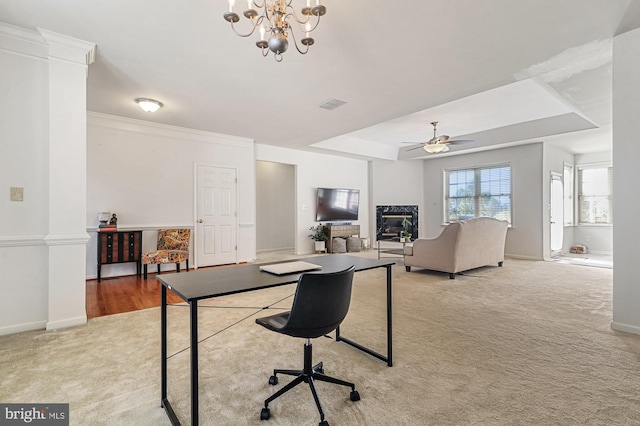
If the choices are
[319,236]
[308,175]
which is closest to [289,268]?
[319,236]

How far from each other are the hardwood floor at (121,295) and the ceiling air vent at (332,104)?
10.9 ft

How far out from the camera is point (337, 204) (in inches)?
327

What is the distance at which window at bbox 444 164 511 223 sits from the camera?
24.8 feet

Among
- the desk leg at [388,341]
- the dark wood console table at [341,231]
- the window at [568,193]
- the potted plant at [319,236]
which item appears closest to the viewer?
the desk leg at [388,341]

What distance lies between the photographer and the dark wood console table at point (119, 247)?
4723 mm

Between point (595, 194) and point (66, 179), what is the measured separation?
36.0 ft

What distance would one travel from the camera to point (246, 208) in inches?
259

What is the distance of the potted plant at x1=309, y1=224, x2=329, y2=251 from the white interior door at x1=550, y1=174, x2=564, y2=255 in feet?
17.4

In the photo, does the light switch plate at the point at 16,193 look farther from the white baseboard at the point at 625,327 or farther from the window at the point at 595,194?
the window at the point at 595,194

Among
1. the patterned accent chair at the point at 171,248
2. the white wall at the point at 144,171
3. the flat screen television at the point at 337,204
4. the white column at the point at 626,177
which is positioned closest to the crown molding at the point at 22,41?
the white wall at the point at 144,171

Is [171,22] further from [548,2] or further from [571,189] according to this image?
[571,189]

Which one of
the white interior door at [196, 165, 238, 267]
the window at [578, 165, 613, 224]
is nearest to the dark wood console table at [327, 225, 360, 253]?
the white interior door at [196, 165, 238, 267]

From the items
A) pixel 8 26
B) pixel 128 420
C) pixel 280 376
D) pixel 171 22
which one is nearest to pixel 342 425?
pixel 280 376

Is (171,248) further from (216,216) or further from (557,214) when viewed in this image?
(557,214)
